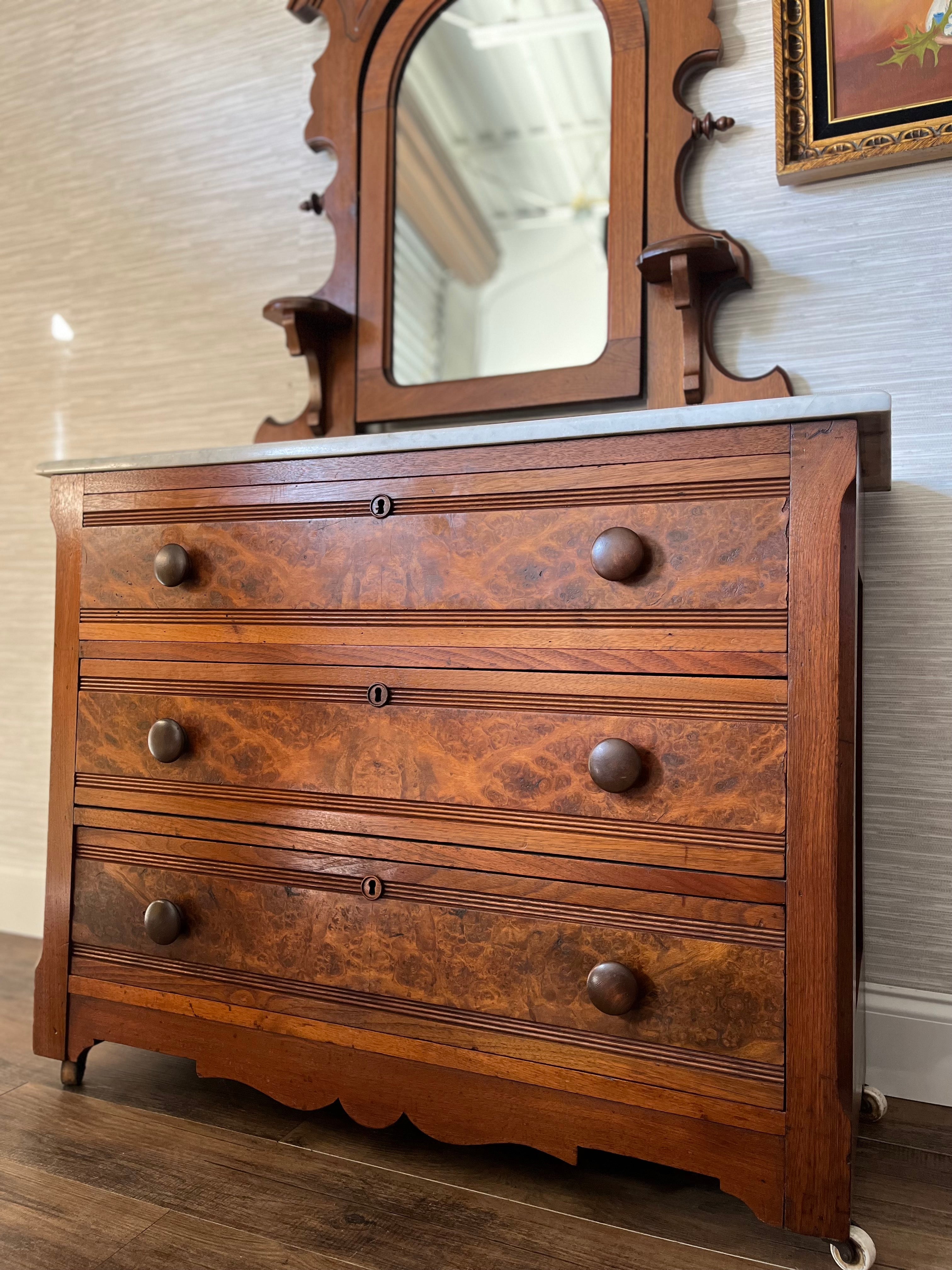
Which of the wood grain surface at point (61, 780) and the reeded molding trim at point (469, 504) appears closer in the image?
the reeded molding trim at point (469, 504)

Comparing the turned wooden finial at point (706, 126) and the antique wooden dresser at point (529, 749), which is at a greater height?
the turned wooden finial at point (706, 126)

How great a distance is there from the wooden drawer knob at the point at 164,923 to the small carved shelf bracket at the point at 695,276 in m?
1.01

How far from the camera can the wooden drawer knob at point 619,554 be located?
96 centimetres

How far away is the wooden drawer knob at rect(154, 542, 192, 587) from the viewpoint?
1191 mm

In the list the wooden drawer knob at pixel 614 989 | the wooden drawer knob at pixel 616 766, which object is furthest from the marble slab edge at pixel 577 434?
the wooden drawer knob at pixel 614 989

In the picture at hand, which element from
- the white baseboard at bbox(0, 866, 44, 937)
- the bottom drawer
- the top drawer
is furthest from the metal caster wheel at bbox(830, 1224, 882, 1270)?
the white baseboard at bbox(0, 866, 44, 937)

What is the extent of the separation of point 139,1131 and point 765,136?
1692mm

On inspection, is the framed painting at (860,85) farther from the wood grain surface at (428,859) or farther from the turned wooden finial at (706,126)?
the wood grain surface at (428,859)

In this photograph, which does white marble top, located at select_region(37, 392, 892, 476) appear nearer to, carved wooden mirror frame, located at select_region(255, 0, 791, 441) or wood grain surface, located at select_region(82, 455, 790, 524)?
wood grain surface, located at select_region(82, 455, 790, 524)

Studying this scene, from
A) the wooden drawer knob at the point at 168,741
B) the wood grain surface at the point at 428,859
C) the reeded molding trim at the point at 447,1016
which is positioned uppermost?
the wooden drawer knob at the point at 168,741

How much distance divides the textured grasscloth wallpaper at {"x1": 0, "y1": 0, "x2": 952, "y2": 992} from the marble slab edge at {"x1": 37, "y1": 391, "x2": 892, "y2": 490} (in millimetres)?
270

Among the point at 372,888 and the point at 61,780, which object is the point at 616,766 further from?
the point at 61,780

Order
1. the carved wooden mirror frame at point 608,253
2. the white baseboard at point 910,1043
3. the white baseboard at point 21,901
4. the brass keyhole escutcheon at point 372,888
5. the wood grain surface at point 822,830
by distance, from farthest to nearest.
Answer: the white baseboard at point 21,901, the carved wooden mirror frame at point 608,253, the white baseboard at point 910,1043, the brass keyhole escutcheon at point 372,888, the wood grain surface at point 822,830

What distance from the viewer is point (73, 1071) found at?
4.16 ft
